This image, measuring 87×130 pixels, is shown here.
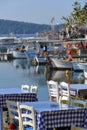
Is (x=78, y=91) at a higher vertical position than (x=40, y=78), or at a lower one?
higher

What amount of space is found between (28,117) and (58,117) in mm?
646

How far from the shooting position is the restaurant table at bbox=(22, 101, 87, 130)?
9.05 m

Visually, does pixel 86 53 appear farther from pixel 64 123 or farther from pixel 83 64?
pixel 64 123

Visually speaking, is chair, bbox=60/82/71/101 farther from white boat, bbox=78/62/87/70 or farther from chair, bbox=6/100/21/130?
white boat, bbox=78/62/87/70

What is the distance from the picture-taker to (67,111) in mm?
9203

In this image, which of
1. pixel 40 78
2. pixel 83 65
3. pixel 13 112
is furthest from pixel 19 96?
pixel 83 65

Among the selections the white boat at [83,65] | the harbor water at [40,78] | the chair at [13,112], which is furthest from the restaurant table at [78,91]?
the white boat at [83,65]

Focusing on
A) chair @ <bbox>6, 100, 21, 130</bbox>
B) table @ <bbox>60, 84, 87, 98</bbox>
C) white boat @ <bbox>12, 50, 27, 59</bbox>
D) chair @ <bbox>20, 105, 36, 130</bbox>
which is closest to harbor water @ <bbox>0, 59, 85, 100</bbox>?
white boat @ <bbox>12, 50, 27, 59</bbox>

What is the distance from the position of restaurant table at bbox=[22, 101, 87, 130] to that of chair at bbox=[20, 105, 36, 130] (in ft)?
0.36

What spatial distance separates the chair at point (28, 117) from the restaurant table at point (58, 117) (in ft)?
0.36

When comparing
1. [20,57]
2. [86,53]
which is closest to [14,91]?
[86,53]

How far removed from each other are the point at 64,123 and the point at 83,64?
1370 inches

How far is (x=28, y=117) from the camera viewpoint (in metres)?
9.41

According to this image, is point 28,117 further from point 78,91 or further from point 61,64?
point 61,64
